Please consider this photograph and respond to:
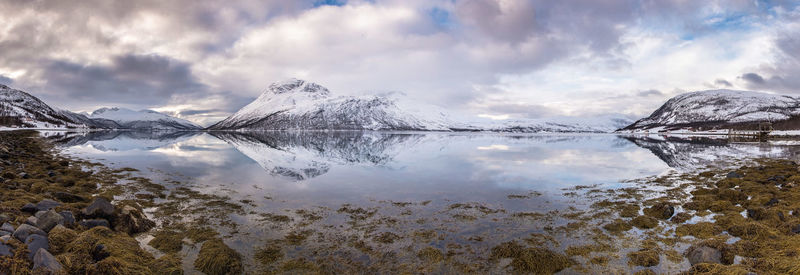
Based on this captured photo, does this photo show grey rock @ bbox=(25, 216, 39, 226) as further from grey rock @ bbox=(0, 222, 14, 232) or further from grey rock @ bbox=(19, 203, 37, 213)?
grey rock @ bbox=(19, 203, 37, 213)

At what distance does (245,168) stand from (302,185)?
1192cm

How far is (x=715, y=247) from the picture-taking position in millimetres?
10016

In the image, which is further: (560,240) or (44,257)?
(560,240)

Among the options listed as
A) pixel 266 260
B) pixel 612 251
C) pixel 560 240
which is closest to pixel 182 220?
pixel 266 260

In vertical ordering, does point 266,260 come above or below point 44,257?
below

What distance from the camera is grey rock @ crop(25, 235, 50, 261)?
832 centimetres

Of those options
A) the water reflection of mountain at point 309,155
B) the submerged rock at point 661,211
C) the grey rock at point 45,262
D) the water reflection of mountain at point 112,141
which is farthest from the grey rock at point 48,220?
the water reflection of mountain at point 112,141

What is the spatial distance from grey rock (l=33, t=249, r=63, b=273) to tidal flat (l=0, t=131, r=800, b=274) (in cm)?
6

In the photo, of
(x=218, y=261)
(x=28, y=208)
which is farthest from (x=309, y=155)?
(x=218, y=261)

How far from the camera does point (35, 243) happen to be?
865 centimetres

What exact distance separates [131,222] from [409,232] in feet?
33.6

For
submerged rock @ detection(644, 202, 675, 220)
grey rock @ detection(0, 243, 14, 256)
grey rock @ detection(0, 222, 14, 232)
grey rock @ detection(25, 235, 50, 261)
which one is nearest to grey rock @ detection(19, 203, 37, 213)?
grey rock @ detection(0, 222, 14, 232)

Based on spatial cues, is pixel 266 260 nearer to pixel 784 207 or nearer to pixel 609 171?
pixel 784 207

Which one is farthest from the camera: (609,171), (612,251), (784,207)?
(609,171)
